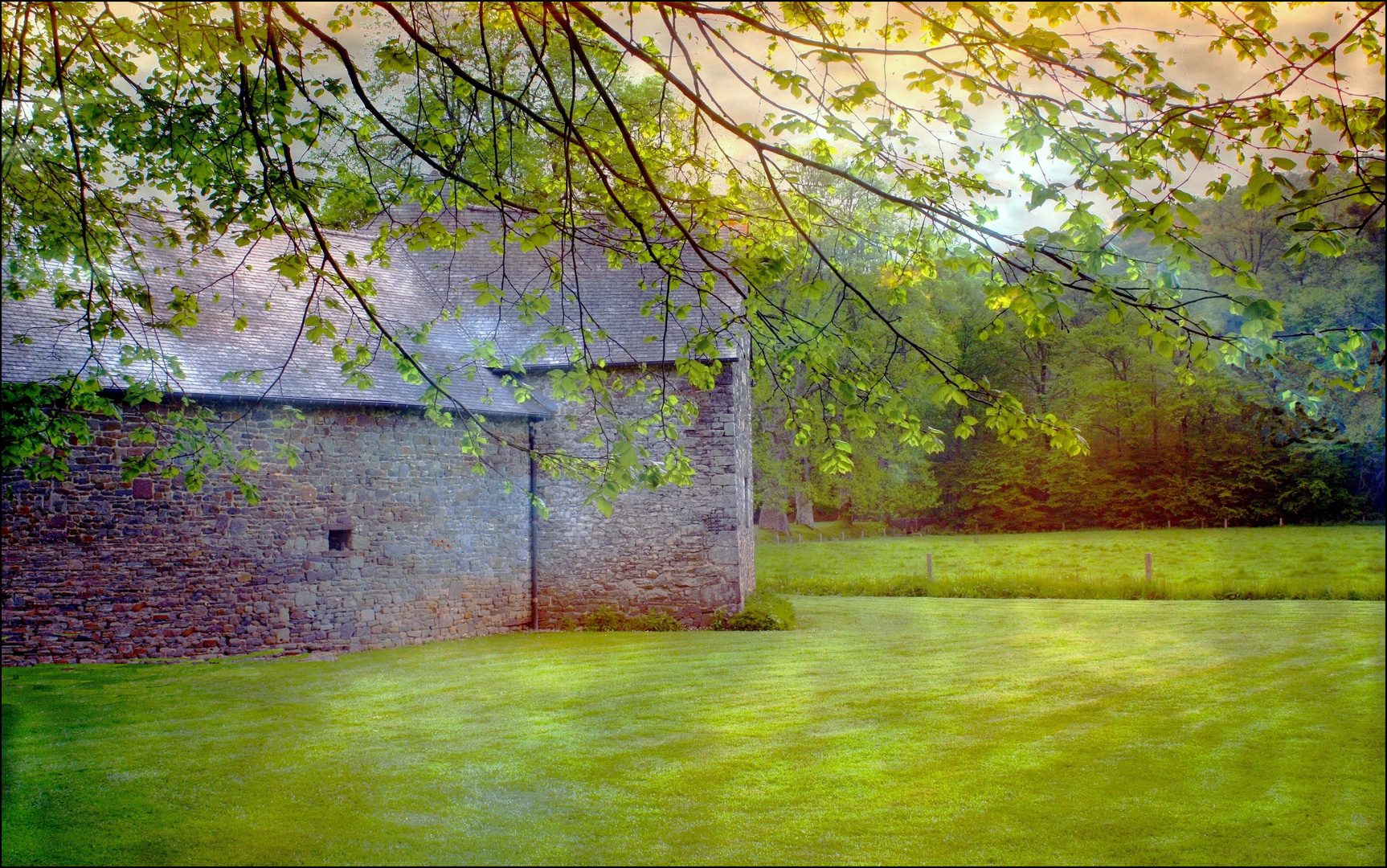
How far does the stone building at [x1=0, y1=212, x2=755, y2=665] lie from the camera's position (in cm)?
1183

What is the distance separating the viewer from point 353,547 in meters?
13.9

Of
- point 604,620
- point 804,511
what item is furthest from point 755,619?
point 804,511

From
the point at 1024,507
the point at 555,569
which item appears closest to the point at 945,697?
the point at 555,569

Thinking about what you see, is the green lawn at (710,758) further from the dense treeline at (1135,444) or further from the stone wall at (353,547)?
the dense treeline at (1135,444)

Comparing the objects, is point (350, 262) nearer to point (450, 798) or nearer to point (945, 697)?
point (450, 798)

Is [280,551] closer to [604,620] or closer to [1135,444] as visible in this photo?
[604,620]

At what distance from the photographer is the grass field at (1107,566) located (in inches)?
787

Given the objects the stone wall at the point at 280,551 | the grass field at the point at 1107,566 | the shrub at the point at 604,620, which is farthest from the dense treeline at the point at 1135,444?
the stone wall at the point at 280,551

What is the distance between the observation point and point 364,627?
45.6 ft

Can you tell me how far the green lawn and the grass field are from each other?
774 cm

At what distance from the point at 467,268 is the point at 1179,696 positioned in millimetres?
13950

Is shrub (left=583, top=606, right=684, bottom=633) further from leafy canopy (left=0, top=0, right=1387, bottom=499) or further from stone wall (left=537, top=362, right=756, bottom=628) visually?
leafy canopy (left=0, top=0, right=1387, bottom=499)

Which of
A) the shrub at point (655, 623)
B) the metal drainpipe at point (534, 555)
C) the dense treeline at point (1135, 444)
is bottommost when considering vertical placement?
the shrub at point (655, 623)

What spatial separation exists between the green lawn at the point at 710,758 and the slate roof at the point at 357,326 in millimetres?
3637
